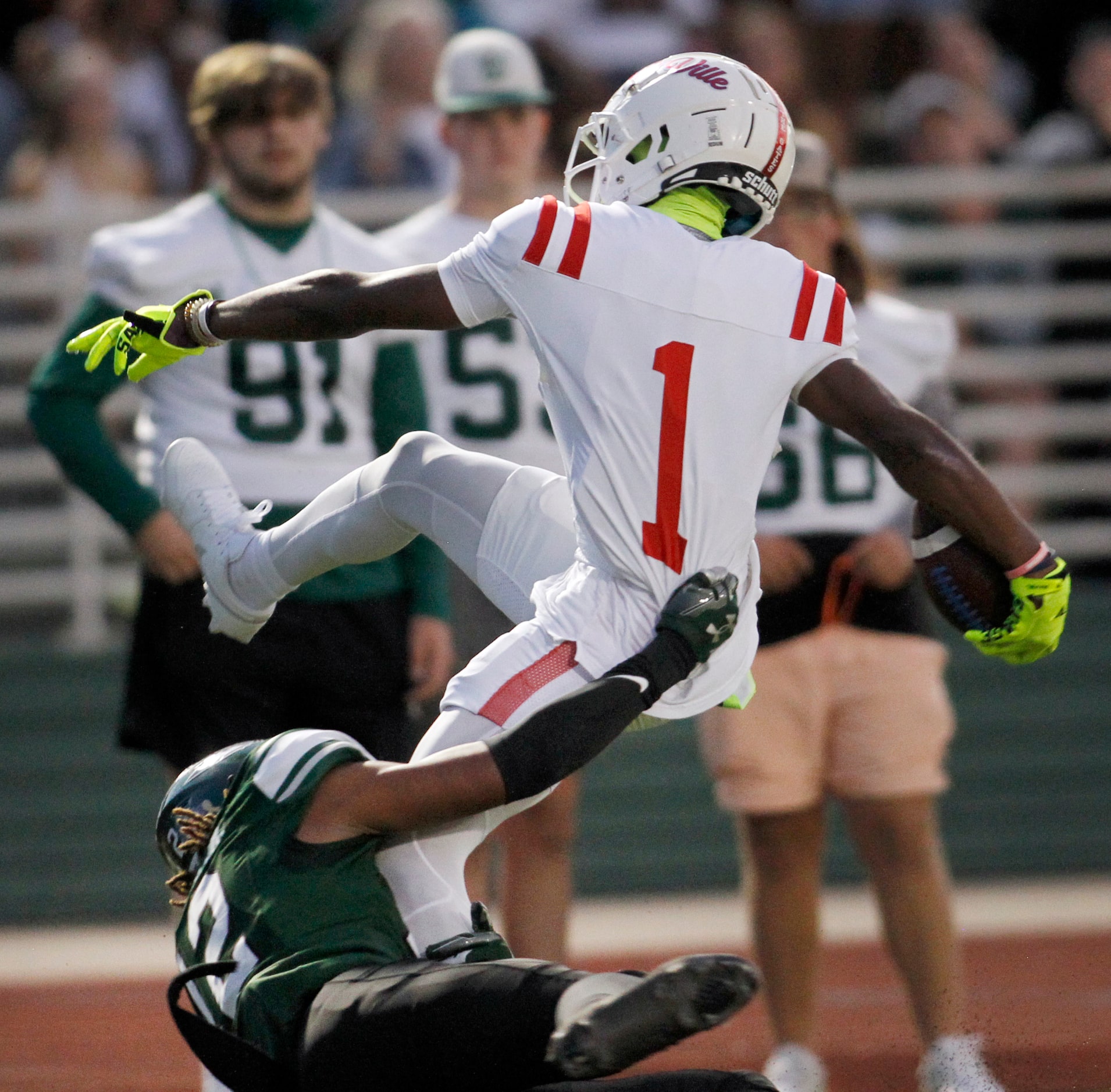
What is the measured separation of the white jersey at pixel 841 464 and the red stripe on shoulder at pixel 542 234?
167cm

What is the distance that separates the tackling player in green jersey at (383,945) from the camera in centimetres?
264

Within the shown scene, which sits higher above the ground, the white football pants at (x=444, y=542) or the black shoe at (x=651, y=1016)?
the white football pants at (x=444, y=542)

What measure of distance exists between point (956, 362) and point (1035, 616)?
13.3ft

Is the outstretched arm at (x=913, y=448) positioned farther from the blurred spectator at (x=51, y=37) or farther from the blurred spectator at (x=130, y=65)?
the blurred spectator at (x=51, y=37)

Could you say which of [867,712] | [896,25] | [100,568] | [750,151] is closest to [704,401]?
[750,151]

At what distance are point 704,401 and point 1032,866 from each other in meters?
4.32

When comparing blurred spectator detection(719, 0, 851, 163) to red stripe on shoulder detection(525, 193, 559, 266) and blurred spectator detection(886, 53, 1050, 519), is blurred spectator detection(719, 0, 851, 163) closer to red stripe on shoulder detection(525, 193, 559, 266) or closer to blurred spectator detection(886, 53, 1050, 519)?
blurred spectator detection(886, 53, 1050, 519)

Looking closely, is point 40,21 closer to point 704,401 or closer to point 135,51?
point 135,51

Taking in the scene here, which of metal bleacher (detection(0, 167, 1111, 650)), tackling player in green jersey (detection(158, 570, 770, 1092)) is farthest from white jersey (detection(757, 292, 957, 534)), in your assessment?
metal bleacher (detection(0, 167, 1111, 650))

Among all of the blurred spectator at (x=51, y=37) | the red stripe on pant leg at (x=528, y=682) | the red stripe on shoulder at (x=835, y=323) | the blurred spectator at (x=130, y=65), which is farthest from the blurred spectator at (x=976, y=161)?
the red stripe on pant leg at (x=528, y=682)

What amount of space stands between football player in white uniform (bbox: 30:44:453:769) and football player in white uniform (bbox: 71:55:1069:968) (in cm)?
90

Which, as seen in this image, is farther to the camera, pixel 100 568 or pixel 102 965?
pixel 100 568

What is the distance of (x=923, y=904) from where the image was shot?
4457 millimetres

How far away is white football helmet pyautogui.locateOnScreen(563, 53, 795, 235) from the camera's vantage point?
3266 millimetres
